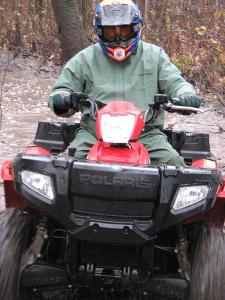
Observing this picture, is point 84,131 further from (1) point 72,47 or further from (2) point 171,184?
(1) point 72,47

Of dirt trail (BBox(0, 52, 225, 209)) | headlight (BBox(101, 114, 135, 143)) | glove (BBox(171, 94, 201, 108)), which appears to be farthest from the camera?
dirt trail (BBox(0, 52, 225, 209))

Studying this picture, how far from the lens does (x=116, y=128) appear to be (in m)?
3.24

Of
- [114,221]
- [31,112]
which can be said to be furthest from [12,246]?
[31,112]

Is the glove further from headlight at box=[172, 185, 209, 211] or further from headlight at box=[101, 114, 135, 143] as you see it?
headlight at box=[172, 185, 209, 211]

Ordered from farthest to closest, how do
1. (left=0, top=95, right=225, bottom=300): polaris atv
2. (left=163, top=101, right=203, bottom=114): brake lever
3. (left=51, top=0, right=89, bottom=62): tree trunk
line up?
(left=51, top=0, right=89, bottom=62): tree trunk < (left=163, top=101, right=203, bottom=114): brake lever < (left=0, top=95, right=225, bottom=300): polaris atv

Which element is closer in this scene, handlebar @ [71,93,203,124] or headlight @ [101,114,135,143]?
headlight @ [101,114,135,143]

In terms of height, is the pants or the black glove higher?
the black glove

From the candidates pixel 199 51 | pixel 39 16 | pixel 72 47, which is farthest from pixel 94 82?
pixel 39 16

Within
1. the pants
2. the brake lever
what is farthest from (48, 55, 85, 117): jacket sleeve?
the brake lever

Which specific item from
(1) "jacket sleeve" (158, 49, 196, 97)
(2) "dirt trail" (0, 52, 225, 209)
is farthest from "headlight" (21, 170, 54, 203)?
(2) "dirt trail" (0, 52, 225, 209)

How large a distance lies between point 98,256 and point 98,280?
0.43 ft

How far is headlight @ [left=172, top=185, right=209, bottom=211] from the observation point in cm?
296

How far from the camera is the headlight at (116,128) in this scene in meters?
3.22

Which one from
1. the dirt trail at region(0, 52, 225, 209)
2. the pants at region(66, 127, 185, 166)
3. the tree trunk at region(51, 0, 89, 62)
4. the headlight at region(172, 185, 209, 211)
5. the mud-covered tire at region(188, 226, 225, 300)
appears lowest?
the dirt trail at region(0, 52, 225, 209)
